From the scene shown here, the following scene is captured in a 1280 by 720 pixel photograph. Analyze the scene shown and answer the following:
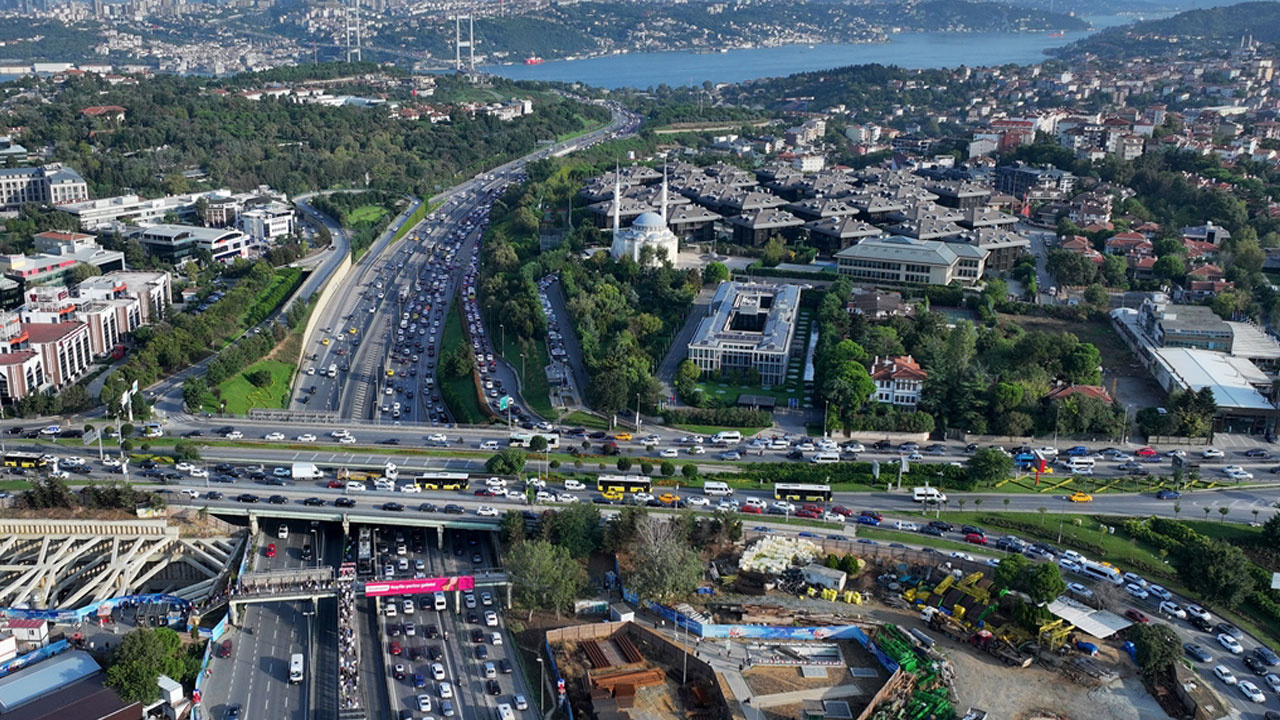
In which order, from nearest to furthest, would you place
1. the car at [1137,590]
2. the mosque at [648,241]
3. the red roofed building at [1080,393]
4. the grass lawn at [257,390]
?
the car at [1137,590] → the red roofed building at [1080,393] → the grass lawn at [257,390] → the mosque at [648,241]

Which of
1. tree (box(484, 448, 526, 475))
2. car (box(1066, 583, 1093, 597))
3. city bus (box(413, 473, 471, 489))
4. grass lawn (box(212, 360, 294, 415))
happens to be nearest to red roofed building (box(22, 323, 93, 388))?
grass lawn (box(212, 360, 294, 415))

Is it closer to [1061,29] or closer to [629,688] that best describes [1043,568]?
[629,688]

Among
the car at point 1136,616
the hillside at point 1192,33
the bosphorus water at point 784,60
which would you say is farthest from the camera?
the bosphorus water at point 784,60

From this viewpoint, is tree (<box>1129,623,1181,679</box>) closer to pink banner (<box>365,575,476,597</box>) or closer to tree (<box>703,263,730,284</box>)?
pink banner (<box>365,575,476,597</box>)

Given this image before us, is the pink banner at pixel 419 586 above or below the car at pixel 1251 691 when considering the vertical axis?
above

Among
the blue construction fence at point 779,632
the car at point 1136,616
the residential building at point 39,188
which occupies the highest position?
the residential building at point 39,188

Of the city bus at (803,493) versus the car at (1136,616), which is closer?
the car at (1136,616)

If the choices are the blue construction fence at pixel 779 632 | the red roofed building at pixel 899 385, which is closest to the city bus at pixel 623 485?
the blue construction fence at pixel 779 632

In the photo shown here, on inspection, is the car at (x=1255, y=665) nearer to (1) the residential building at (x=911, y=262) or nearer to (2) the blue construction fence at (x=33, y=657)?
(2) the blue construction fence at (x=33, y=657)

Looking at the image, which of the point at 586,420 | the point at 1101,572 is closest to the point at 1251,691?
the point at 1101,572
